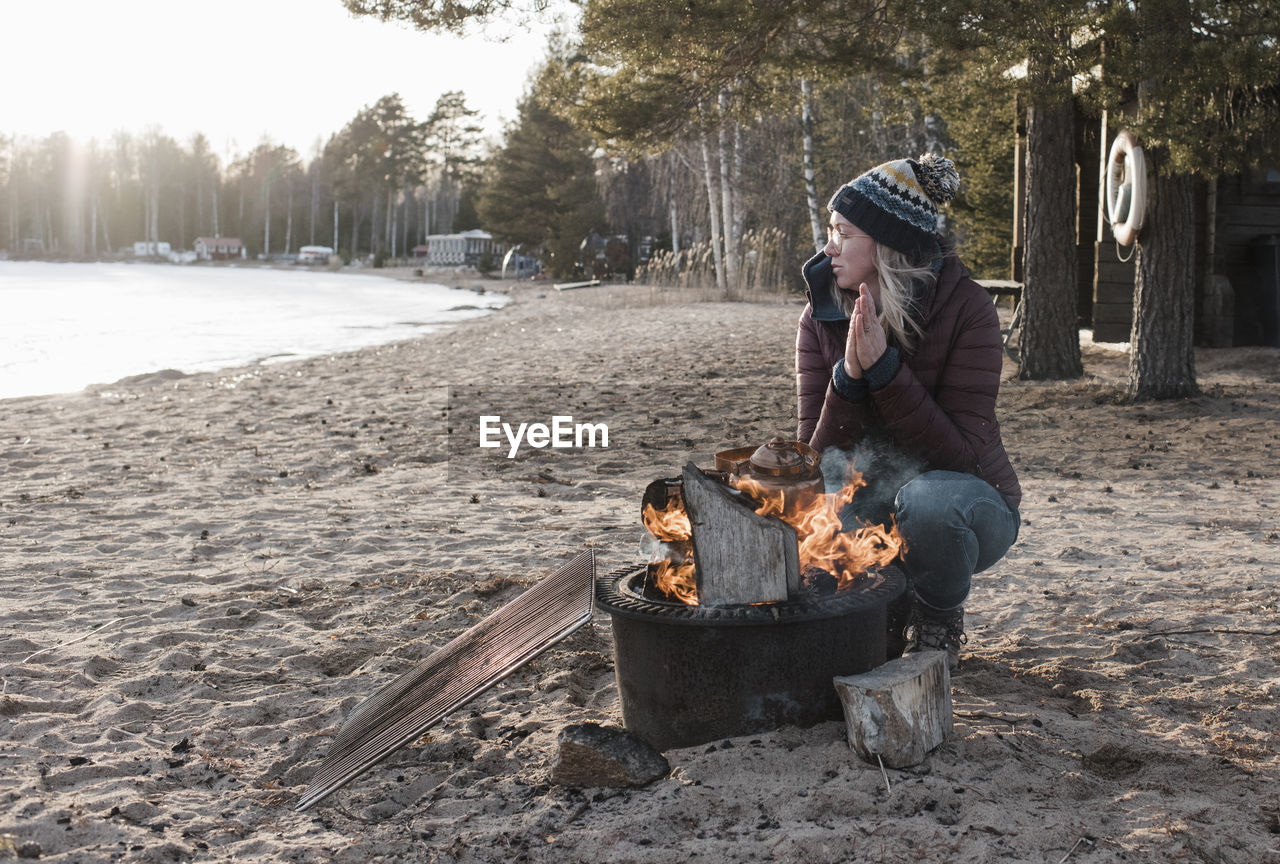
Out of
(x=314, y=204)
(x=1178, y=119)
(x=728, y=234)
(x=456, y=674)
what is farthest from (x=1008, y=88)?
(x=314, y=204)

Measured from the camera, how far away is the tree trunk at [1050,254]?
402 inches

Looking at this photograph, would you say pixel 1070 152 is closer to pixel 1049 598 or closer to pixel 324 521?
pixel 1049 598

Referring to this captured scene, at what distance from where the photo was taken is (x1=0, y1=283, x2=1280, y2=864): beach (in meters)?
2.56

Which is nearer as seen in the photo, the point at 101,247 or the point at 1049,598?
the point at 1049,598

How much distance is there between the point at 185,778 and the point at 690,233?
1649 inches

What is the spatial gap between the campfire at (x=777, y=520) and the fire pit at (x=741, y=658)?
98 millimetres

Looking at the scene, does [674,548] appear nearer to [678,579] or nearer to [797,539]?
[678,579]

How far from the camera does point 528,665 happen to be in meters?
3.60

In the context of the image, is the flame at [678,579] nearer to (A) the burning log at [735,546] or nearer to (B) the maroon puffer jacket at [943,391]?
(A) the burning log at [735,546]

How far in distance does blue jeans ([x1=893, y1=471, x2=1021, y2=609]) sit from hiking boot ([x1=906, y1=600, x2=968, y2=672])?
0.15 m

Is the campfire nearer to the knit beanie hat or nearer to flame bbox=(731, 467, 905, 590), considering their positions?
flame bbox=(731, 467, 905, 590)

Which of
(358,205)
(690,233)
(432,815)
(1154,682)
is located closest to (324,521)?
(432,815)

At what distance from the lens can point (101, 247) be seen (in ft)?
350

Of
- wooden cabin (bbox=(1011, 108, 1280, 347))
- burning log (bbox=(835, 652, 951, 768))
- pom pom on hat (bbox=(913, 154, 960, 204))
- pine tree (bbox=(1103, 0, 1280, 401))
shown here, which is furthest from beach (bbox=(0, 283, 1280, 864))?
wooden cabin (bbox=(1011, 108, 1280, 347))
